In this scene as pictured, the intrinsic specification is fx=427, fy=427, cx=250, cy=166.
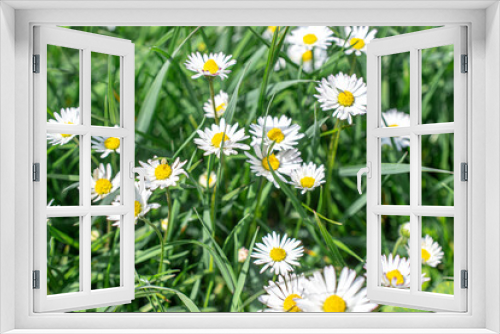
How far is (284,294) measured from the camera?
1.91m

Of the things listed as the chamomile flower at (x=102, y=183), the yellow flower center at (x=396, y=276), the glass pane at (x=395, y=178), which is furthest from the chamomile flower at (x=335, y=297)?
the chamomile flower at (x=102, y=183)

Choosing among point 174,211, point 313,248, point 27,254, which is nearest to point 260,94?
point 174,211

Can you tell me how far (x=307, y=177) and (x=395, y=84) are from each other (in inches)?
27.0

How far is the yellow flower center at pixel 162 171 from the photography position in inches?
76.3

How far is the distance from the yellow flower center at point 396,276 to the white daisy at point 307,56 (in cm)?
102

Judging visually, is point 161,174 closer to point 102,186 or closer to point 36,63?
point 102,186

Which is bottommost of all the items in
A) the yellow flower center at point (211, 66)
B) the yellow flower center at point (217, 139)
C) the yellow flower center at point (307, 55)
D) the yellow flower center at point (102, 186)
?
the yellow flower center at point (102, 186)

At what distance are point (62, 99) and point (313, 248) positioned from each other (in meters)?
1.48

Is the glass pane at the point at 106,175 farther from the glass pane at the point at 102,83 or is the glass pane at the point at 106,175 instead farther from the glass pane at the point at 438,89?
the glass pane at the point at 438,89

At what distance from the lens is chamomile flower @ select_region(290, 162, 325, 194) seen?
78.4 inches

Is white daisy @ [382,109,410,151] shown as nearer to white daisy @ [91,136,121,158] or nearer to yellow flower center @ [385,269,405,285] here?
yellow flower center @ [385,269,405,285]

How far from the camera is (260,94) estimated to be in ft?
6.21

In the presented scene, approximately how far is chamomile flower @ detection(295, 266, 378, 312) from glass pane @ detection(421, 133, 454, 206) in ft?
2.05

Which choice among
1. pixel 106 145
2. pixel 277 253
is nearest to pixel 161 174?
pixel 106 145
